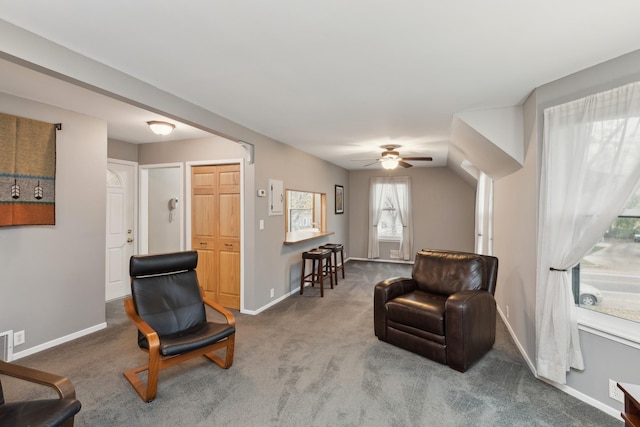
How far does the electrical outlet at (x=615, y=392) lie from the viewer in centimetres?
196

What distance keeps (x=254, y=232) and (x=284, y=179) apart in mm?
1089

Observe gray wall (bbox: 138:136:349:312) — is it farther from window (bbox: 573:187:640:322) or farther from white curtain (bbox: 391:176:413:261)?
window (bbox: 573:187:640:322)

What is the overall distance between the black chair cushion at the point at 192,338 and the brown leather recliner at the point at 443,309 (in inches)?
61.6

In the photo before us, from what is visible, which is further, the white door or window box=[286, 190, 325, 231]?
window box=[286, 190, 325, 231]

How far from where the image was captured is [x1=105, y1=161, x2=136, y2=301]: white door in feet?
14.7

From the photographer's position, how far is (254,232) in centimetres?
399

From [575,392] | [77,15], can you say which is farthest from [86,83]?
[575,392]

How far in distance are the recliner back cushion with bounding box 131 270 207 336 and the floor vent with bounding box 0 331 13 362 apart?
117 cm

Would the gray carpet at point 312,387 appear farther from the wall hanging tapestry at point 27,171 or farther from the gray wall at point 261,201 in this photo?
the wall hanging tapestry at point 27,171

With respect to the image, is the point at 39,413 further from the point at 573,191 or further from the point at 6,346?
the point at 573,191

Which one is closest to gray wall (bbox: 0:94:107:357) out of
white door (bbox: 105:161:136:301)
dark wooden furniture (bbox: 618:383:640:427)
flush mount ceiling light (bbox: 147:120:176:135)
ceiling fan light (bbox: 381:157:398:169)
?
flush mount ceiling light (bbox: 147:120:176:135)

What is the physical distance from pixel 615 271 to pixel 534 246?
1.66 ft

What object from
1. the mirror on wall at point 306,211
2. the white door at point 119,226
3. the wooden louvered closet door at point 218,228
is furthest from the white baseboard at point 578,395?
the white door at point 119,226

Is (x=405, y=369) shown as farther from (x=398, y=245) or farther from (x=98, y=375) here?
(x=398, y=245)
